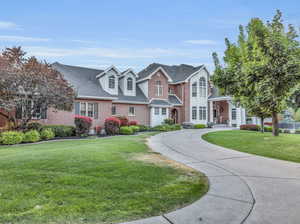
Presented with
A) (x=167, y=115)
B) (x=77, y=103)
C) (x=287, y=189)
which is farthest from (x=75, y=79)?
(x=287, y=189)

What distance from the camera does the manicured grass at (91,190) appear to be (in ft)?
10.8

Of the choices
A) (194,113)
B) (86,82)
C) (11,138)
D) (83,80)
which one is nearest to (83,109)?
(86,82)

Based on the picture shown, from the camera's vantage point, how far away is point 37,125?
51.8 feet

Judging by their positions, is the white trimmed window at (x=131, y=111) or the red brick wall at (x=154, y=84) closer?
the white trimmed window at (x=131, y=111)

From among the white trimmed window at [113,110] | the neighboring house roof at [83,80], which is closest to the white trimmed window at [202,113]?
the white trimmed window at [113,110]

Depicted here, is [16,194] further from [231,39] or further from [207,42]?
[207,42]

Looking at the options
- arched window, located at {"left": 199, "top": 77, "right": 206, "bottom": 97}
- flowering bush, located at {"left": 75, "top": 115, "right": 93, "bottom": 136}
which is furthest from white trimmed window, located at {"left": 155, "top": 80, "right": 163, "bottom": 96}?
flowering bush, located at {"left": 75, "top": 115, "right": 93, "bottom": 136}

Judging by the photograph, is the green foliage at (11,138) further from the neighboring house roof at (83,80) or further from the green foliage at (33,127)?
the neighboring house roof at (83,80)

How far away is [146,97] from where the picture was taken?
2562cm

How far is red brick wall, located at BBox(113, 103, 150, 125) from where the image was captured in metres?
23.4

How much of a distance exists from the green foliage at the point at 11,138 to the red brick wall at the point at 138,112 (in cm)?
1080

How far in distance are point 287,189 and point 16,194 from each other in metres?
5.52

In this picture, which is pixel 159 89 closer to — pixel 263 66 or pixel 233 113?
pixel 233 113

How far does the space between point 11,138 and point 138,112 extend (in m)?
13.4
